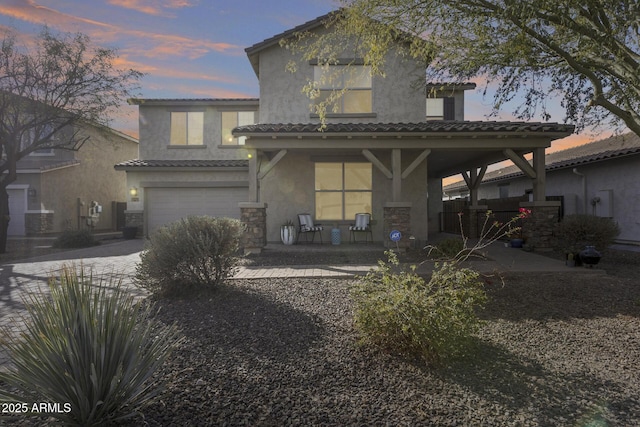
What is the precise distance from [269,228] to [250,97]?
7.65 m

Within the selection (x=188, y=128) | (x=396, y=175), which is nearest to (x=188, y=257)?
(x=396, y=175)

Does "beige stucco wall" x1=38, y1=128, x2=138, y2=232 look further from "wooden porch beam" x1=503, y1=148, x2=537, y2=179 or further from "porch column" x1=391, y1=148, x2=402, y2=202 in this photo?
"wooden porch beam" x1=503, y1=148, x2=537, y2=179

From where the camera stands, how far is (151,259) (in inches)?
209

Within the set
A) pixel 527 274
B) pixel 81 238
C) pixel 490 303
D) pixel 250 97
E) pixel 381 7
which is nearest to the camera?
pixel 490 303

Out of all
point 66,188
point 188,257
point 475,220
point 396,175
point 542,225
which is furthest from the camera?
point 66,188

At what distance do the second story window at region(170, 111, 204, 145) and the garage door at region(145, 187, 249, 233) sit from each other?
2489 mm

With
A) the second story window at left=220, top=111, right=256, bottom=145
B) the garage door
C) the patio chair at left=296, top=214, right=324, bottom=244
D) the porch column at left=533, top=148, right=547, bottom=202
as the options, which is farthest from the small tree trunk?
the porch column at left=533, top=148, right=547, bottom=202

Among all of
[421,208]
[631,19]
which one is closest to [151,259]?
[631,19]

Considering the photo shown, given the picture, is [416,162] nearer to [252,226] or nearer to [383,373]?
[252,226]

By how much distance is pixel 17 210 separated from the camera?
57.5ft

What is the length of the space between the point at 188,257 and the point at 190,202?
11429 mm

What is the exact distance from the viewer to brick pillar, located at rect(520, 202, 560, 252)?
10141 mm

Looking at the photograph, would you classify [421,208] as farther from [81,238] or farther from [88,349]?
[81,238]

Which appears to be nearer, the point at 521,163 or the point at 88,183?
the point at 521,163
